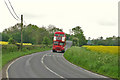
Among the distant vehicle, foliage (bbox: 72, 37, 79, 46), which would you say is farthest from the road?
foliage (bbox: 72, 37, 79, 46)

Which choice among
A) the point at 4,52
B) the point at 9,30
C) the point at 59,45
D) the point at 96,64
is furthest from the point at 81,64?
the point at 9,30

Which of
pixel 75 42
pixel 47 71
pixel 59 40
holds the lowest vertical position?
pixel 47 71

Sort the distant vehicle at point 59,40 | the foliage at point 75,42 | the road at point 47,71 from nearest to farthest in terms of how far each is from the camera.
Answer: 1. the road at point 47,71
2. the distant vehicle at point 59,40
3. the foliage at point 75,42

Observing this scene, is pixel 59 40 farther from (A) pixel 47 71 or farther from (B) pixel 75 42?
(B) pixel 75 42

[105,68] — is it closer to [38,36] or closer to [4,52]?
[4,52]

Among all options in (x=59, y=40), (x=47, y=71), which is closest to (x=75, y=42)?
(x=59, y=40)

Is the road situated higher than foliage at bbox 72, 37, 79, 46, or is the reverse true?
foliage at bbox 72, 37, 79, 46

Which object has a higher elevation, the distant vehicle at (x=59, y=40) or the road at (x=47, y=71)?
the distant vehicle at (x=59, y=40)

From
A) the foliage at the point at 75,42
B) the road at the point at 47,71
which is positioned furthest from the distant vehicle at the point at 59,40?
the foliage at the point at 75,42

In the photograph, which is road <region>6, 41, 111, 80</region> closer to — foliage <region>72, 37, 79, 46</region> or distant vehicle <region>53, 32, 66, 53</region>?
distant vehicle <region>53, 32, 66, 53</region>

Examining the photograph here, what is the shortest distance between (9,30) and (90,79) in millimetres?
122308

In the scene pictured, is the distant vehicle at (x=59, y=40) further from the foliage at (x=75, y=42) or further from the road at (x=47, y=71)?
the foliage at (x=75, y=42)

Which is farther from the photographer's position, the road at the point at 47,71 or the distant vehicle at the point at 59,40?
the distant vehicle at the point at 59,40

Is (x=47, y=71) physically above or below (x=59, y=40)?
below
